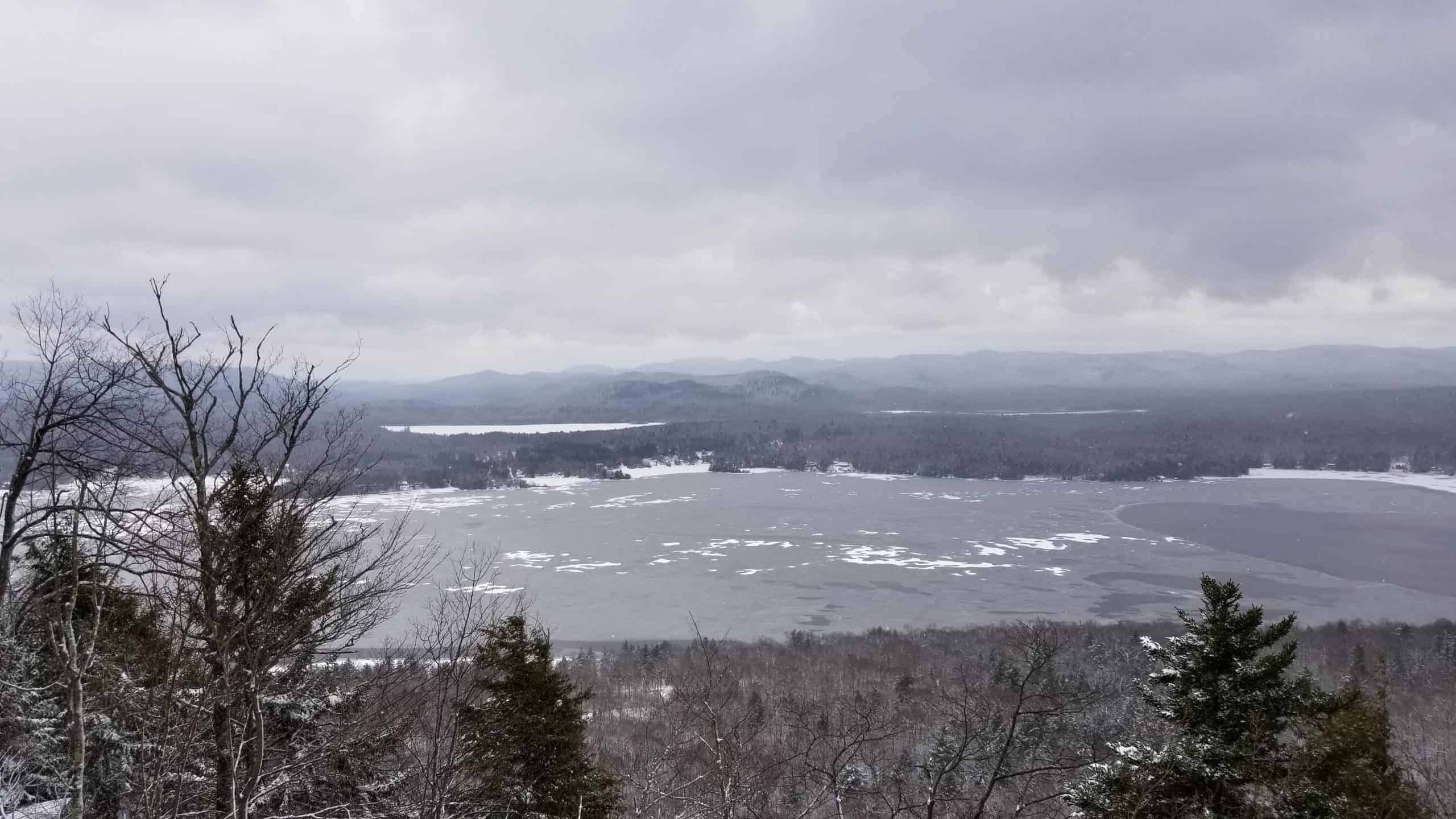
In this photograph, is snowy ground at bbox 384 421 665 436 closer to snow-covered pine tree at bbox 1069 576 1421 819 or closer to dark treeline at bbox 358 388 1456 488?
dark treeline at bbox 358 388 1456 488

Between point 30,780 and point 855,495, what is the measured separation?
2142 inches

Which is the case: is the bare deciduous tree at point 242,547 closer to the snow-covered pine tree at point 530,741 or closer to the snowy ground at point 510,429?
the snow-covered pine tree at point 530,741

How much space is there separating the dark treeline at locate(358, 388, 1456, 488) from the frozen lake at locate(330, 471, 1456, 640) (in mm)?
11791

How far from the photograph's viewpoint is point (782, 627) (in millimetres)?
26969

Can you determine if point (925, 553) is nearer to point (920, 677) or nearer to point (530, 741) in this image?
point (920, 677)

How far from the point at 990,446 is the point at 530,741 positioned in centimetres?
8499

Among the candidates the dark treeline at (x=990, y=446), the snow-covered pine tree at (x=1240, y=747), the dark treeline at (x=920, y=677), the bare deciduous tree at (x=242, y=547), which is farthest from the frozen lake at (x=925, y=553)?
the snow-covered pine tree at (x=1240, y=747)

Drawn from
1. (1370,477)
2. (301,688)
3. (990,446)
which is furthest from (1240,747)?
(990,446)

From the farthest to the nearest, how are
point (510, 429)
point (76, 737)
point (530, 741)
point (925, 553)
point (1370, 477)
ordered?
point (510, 429)
point (1370, 477)
point (925, 553)
point (530, 741)
point (76, 737)

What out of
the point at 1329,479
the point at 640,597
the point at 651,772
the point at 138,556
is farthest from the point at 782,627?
the point at 1329,479

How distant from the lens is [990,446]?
85312 millimetres

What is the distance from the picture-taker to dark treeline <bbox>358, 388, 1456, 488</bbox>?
71.6m

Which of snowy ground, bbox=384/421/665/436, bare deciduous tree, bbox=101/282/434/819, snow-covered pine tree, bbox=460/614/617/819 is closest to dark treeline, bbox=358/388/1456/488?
snowy ground, bbox=384/421/665/436

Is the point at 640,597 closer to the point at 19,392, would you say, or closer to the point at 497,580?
the point at 497,580
